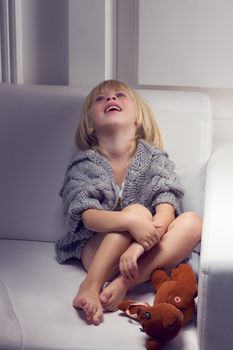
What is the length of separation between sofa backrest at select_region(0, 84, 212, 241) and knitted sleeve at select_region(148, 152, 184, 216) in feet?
0.21

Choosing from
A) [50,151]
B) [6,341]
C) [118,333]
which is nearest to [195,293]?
[118,333]

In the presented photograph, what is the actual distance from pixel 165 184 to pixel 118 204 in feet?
0.38

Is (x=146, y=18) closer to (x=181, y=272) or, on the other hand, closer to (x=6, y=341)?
(x=181, y=272)

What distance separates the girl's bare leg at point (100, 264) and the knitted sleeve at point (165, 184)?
13 centimetres

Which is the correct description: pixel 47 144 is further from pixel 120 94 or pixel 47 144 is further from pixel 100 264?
pixel 100 264

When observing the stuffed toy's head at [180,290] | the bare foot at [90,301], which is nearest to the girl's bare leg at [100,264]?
the bare foot at [90,301]

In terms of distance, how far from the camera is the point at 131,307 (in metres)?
1.12

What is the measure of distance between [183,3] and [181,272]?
0.72 metres

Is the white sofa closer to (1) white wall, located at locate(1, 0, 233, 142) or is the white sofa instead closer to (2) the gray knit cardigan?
(2) the gray knit cardigan

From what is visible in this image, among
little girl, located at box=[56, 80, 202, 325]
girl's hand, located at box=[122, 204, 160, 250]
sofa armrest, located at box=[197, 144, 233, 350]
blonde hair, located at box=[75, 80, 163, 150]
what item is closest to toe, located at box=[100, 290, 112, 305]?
little girl, located at box=[56, 80, 202, 325]

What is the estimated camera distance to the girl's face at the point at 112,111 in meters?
1.43

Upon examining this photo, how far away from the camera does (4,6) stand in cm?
169

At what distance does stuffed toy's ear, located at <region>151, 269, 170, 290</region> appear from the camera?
1.21m

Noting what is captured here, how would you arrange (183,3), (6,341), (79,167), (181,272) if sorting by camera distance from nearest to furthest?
(6,341) < (181,272) < (79,167) < (183,3)
